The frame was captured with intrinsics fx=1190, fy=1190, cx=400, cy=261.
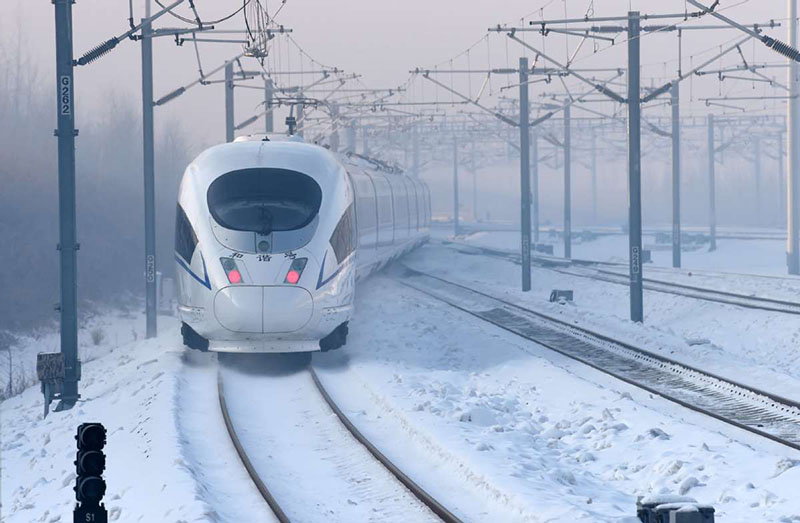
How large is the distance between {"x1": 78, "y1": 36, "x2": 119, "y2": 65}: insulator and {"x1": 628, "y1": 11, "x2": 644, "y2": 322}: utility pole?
35.5 ft

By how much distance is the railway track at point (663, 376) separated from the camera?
13.5 meters

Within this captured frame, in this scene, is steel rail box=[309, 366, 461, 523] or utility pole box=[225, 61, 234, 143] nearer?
steel rail box=[309, 366, 461, 523]

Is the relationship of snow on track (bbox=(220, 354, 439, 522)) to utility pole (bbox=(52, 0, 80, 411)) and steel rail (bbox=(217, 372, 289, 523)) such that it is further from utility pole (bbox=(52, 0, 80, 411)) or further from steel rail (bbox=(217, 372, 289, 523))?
utility pole (bbox=(52, 0, 80, 411))

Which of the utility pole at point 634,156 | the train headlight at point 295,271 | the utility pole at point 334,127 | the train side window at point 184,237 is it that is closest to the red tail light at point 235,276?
the train headlight at point 295,271

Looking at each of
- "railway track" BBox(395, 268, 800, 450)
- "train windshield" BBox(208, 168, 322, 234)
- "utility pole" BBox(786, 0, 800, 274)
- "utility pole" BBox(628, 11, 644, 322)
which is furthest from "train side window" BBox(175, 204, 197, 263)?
"utility pole" BBox(786, 0, 800, 274)

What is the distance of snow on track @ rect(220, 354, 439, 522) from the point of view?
10.2 meters

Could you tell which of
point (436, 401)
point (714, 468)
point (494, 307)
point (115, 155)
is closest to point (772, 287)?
point (494, 307)

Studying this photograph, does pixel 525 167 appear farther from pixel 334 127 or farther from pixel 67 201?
pixel 67 201

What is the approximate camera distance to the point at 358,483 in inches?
435

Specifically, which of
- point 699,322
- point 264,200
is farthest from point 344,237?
point 699,322

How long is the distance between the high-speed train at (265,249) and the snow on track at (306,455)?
83cm

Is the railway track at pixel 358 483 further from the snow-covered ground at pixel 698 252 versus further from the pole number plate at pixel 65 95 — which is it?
the snow-covered ground at pixel 698 252

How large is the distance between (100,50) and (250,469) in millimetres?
8579

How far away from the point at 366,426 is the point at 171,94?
1420cm
